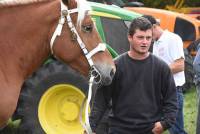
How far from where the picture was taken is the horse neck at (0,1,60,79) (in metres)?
4.83

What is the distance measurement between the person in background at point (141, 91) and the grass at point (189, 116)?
11.0 feet

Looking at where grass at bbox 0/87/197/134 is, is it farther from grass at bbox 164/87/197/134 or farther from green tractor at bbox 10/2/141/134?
green tractor at bbox 10/2/141/134

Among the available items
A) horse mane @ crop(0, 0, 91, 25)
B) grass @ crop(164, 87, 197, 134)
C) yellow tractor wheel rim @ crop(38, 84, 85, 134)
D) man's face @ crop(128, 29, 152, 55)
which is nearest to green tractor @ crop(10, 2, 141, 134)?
→ yellow tractor wheel rim @ crop(38, 84, 85, 134)

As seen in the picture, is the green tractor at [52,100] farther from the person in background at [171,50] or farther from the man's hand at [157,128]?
the man's hand at [157,128]

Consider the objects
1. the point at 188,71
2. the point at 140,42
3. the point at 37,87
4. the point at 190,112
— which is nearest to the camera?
the point at 140,42

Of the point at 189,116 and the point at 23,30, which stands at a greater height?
the point at 23,30

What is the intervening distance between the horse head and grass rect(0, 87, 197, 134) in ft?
10.7

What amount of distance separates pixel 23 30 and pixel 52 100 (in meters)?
2.70

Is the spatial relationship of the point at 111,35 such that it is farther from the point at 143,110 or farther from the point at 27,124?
the point at 143,110

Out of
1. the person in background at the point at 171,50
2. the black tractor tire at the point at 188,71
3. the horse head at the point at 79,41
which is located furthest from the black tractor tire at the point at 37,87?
the black tractor tire at the point at 188,71

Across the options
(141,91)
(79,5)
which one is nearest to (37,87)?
(79,5)

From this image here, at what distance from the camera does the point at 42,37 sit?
4.88 m

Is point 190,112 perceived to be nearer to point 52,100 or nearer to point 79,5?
point 52,100

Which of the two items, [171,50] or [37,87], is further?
[37,87]
